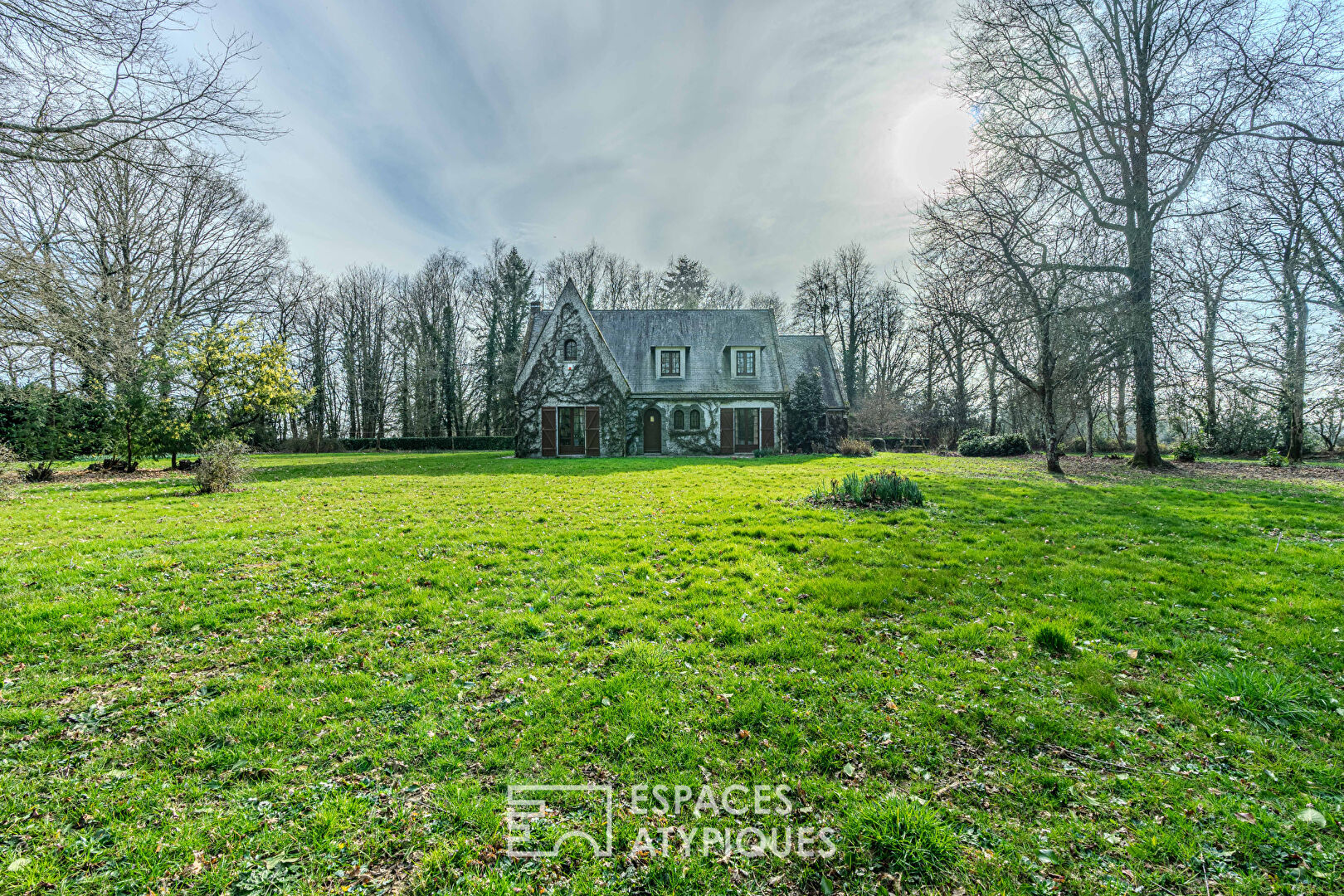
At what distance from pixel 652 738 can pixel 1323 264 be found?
2055cm

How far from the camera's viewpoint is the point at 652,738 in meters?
3.08

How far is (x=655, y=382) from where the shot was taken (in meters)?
23.8

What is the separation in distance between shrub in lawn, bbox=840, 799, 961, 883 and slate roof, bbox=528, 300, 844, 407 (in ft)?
69.9

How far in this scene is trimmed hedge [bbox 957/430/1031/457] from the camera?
898 inches

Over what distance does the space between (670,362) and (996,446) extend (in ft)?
52.2

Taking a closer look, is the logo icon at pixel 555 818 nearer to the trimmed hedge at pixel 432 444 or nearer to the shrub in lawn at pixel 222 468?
the shrub in lawn at pixel 222 468

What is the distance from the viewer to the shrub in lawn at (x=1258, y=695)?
10.4 ft

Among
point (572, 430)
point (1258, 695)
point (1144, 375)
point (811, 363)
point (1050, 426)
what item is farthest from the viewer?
point (811, 363)

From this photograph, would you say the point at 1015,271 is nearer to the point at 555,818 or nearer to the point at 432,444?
the point at 555,818

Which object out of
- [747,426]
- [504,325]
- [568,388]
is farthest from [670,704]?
[504,325]

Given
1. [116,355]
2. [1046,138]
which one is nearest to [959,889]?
[116,355]

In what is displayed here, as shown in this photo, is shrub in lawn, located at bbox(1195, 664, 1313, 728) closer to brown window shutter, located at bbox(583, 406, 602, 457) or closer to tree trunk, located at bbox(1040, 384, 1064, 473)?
tree trunk, located at bbox(1040, 384, 1064, 473)

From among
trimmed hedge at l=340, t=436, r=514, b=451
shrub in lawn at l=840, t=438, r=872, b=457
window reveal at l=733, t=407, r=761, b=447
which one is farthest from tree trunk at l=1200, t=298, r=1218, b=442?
trimmed hedge at l=340, t=436, r=514, b=451

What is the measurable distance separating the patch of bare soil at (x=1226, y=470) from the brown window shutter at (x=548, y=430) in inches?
742
